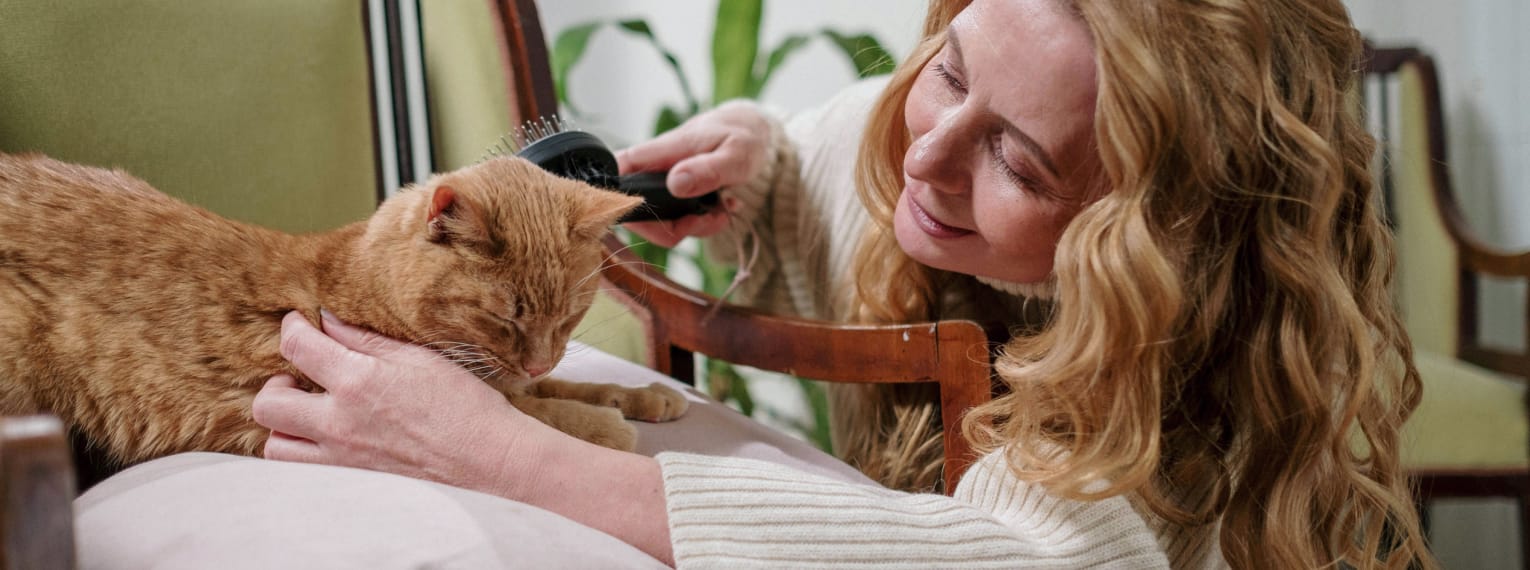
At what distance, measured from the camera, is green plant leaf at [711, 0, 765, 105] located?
192 cm

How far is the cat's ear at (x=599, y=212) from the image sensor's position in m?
0.85

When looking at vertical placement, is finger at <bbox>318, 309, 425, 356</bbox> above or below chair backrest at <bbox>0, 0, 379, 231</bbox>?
below

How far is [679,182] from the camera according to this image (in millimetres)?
1147

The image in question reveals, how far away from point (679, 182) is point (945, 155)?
39 cm

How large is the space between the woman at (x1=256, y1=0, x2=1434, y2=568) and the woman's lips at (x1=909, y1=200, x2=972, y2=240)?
0.02 metres

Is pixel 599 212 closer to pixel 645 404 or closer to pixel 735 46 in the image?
pixel 645 404

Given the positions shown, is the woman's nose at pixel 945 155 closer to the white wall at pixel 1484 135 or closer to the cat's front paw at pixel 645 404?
the cat's front paw at pixel 645 404

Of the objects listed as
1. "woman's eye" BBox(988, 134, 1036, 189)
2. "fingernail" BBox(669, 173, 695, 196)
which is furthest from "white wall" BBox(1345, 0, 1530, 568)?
"fingernail" BBox(669, 173, 695, 196)

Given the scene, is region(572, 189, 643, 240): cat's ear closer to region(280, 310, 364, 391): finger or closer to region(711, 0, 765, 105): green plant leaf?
region(280, 310, 364, 391): finger

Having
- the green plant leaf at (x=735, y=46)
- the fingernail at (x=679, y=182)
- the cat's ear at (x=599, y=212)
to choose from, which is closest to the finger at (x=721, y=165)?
the fingernail at (x=679, y=182)

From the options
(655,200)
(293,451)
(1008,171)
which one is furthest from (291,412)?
(1008,171)

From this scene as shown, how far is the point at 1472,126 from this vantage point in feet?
5.92

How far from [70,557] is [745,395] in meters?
1.61

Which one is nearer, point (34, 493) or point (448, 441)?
point (34, 493)
